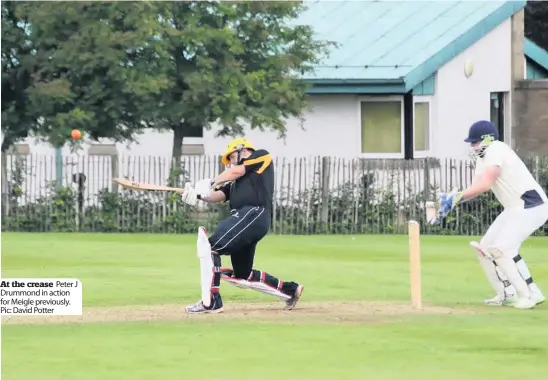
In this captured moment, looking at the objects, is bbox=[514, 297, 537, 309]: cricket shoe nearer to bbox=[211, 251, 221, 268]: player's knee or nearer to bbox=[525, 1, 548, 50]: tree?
bbox=[211, 251, 221, 268]: player's knee

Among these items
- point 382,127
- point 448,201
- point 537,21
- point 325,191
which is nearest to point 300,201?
point 325,191

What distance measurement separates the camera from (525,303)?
14.9 metres

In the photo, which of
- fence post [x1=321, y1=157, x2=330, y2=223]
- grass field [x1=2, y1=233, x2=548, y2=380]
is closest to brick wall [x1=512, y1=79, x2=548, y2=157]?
fence post [x1=321, y1=157, x2=330, y2=223]

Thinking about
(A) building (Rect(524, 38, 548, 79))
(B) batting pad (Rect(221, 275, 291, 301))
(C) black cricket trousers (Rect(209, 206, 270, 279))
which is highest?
(A) building (Rect(524, 38, 548, 79))

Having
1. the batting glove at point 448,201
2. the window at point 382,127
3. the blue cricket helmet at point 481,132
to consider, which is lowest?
the batting glove at point 448,201

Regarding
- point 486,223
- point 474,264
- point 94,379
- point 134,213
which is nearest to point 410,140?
point 486,223

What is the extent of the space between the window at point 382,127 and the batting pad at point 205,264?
65.6 feet

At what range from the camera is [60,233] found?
1136 inches

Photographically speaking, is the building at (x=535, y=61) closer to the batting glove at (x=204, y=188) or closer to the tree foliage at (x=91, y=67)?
the tree foliage at (x=91, y=67)

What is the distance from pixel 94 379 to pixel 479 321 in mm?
4599

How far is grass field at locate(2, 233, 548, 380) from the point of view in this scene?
1062 centimetres

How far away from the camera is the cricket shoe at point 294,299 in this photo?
1464cm

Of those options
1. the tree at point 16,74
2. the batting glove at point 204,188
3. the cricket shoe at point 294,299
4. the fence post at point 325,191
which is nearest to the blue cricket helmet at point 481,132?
the cricket shoe at point 294,299

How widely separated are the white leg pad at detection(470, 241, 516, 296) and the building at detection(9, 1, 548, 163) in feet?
56.8
